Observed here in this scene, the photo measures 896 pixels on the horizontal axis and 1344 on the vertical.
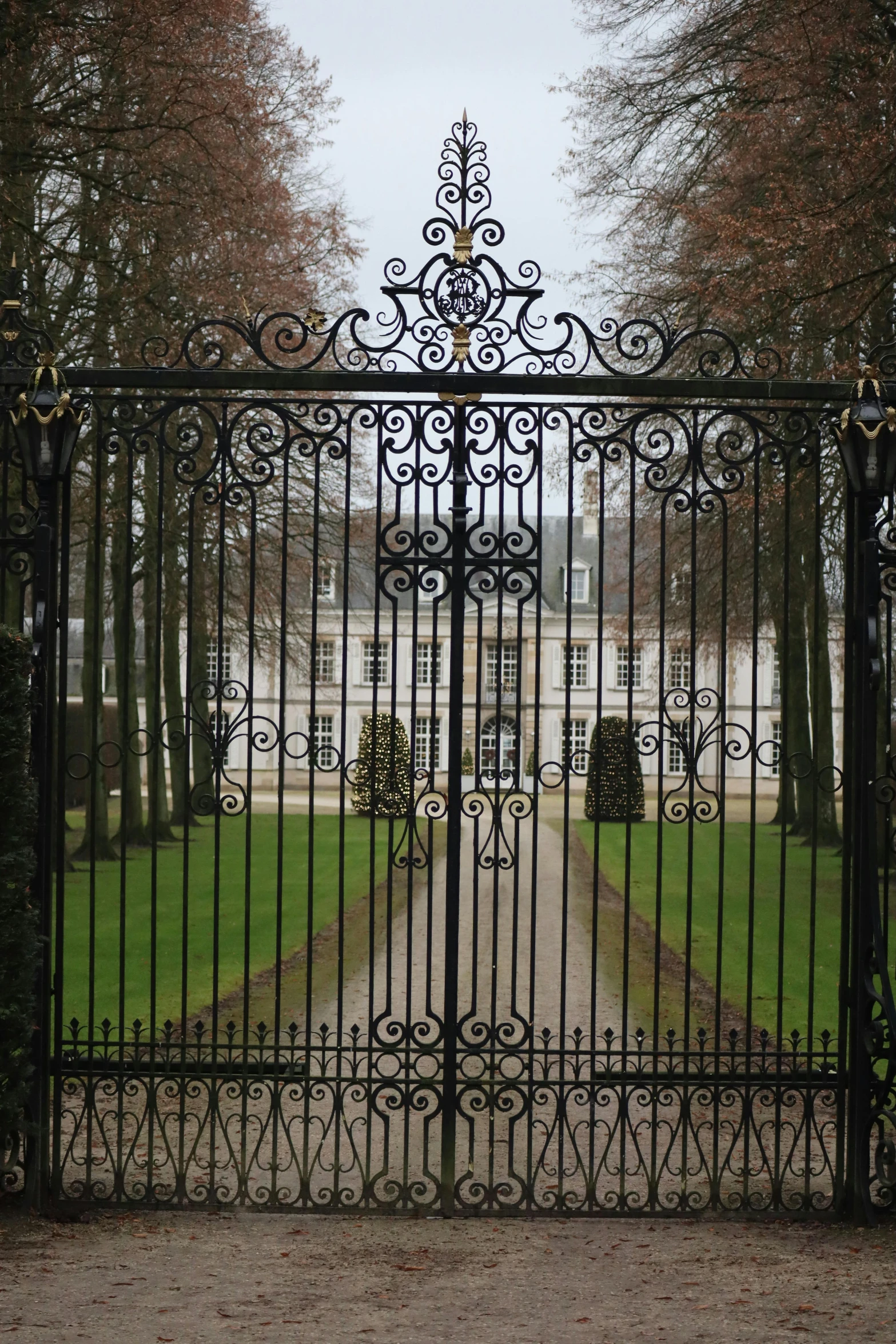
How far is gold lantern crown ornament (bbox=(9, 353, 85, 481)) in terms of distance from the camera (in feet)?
Result: 20.0

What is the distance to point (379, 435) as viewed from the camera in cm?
643

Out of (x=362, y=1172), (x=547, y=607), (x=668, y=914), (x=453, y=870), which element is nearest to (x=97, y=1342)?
(x=362, y=1172)

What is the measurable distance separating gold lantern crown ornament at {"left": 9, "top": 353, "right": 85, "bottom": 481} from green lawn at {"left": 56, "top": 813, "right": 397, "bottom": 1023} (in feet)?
6.03

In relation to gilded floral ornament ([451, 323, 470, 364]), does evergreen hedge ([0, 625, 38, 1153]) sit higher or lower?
lower

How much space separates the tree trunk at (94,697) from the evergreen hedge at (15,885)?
0.36 m

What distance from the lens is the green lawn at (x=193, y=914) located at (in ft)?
34.0

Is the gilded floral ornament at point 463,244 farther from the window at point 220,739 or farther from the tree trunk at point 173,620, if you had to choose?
the tree trunk at point 173,620

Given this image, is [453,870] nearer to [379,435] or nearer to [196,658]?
[379,435]

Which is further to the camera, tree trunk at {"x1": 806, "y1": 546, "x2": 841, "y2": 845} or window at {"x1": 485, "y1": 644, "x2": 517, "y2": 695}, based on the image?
window at {"x1": 485, "y1": 644, "x2": 517, "y2": 695}

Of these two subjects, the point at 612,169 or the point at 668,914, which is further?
the point at 668,914

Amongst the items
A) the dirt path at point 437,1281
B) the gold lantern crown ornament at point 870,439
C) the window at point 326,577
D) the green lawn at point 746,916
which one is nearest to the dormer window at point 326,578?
the window at point 326,577

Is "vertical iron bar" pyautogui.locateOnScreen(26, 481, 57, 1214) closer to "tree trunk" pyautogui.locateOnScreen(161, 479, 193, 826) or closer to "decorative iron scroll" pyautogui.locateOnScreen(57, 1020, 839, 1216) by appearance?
"decorative iron scroll" pyautogui.locateOnScreen(57, 1020, 839, 1216)

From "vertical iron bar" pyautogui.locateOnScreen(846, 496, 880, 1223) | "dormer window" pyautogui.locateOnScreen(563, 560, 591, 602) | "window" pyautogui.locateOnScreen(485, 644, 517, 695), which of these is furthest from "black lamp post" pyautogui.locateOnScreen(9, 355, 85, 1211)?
"dormer window" pyautogui.locateOnScreen(563, 560, 591, 602)

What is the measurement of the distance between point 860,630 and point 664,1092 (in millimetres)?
2291
